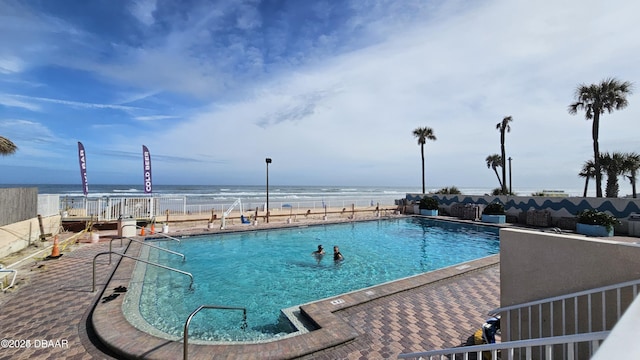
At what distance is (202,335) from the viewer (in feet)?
18.7

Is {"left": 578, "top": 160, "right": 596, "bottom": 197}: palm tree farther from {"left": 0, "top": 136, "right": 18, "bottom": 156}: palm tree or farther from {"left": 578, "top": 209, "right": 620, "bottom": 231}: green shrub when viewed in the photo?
{"left": 0, "top": 136, "right": 18, "bottom": 156}: palm tree

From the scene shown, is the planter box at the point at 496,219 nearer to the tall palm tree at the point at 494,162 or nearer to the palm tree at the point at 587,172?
the palm tree at the point at 587,172

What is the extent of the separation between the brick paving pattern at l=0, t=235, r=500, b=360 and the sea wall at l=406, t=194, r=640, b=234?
12.2m

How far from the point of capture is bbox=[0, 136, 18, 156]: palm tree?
8.71 meters

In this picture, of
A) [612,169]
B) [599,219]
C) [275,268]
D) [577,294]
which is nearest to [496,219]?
[599,219]

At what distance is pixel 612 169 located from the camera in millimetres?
19297

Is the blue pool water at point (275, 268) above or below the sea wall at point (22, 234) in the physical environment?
below

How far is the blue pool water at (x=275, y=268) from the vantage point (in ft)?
21.0

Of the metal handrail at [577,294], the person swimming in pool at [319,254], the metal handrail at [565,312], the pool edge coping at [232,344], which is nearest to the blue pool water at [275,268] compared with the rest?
the person swimming in pool at [319,254]

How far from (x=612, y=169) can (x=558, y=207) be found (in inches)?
244

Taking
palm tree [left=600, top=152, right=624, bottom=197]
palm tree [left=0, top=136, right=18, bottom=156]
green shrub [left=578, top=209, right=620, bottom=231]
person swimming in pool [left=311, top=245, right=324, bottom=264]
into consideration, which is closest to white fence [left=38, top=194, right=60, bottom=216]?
palm tree [left=0, top=136, right=18, bottom=156]

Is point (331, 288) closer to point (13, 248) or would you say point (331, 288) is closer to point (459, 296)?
point (459, 296)

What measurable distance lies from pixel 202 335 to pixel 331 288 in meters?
3.65

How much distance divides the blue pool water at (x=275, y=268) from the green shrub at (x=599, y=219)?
12.9 feet
